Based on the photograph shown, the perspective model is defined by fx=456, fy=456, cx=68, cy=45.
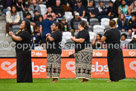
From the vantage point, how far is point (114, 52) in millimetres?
14305

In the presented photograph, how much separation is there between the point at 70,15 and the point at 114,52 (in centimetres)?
953

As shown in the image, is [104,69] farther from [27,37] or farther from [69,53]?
[27,37]

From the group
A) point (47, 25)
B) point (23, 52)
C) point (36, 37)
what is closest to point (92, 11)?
point (47, 25)

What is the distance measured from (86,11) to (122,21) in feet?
6.45

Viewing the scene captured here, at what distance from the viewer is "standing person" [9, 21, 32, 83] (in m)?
13.9

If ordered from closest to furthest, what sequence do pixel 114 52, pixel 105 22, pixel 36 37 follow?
1. pixel 114 52
2. pixel 36 37
3. pixel 105 22

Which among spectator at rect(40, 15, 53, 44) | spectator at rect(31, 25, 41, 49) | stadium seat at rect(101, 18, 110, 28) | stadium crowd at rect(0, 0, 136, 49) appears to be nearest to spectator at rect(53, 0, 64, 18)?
stadium crowd at rect(0, 0, 136, 49)

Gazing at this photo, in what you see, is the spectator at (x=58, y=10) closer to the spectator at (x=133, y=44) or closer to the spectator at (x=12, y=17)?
the spectator at (x=12, y=17)

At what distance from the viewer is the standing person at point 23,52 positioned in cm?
1389

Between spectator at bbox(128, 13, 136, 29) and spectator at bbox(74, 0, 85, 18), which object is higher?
spectator at bbox(74, 0, 85, 18)

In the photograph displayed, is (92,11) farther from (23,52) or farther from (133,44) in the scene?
(23,52)

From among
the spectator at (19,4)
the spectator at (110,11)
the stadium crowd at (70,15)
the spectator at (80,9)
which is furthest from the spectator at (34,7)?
the spectator at (110,11)

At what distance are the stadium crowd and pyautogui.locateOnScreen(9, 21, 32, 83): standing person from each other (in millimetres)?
6797

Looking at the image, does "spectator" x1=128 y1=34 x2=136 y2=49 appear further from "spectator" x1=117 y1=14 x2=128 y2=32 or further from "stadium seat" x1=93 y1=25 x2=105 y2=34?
"spectator" x1=117 y1=14 x2=128 y2=32
